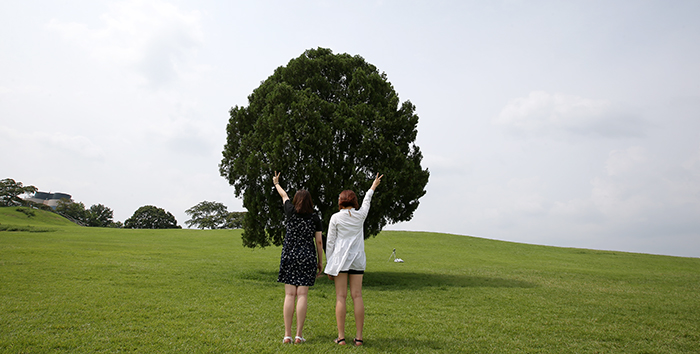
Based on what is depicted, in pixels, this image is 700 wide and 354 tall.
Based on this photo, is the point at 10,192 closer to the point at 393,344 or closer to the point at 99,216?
the point at 99,216

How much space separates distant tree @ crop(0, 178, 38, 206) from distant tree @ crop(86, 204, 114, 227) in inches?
563

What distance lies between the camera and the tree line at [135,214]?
7825 cm

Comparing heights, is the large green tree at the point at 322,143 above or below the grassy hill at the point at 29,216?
above

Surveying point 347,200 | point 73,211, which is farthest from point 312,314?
point 73,211

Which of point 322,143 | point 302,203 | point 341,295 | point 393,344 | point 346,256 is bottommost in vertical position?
point 393,344

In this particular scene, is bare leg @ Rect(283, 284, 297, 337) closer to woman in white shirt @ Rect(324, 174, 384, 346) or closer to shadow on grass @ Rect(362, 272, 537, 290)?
woman in white shirt @ Rect(324, 174, 384, 346)

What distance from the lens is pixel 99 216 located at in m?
94.6

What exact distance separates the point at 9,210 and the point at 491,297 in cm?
8470

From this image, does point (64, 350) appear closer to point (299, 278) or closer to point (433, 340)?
point (299, 278)

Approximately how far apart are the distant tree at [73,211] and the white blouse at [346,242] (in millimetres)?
101760

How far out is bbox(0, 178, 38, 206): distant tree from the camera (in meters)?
76.2

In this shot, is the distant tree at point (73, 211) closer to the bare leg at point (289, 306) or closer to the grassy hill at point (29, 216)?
the grassy hill at point (29, 216)

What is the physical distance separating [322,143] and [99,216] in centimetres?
9854

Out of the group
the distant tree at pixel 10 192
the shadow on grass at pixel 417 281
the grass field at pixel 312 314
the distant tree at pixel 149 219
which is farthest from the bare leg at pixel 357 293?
the distant tree at pixel 10 192
